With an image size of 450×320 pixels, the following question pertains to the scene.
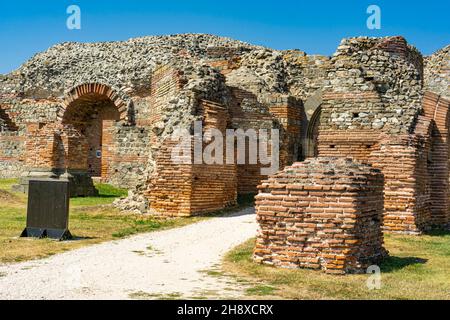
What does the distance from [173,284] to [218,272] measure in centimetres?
96

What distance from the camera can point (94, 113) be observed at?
27.5 metres

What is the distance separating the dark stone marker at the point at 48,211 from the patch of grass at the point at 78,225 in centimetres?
25

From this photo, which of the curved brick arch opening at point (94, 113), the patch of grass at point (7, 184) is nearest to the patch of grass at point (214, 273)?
the patch of grass at point (7, 184)

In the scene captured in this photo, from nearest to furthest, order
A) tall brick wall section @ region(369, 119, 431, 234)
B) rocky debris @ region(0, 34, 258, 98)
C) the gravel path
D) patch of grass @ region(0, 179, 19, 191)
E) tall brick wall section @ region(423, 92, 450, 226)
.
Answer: the gravel path, tall brick wall section @ region(369, 119, 431, 234), tall brick wall section @ region(423, 92, 450, 226), patch of grass @ region(0, 179, 19, 191), rocky debris @ region(0, 34, 258, 98)

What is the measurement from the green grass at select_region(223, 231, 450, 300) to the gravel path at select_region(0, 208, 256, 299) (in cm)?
33

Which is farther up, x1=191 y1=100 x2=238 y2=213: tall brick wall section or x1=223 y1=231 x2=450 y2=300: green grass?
x1=191 y1=100 x2=238 y2=213: tall brick wall section

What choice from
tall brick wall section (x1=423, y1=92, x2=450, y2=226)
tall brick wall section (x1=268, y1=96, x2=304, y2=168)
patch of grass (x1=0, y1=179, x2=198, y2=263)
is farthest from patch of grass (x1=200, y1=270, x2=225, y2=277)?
tall brick wall section (x1=268, y1=96, x2=304, y2=168)

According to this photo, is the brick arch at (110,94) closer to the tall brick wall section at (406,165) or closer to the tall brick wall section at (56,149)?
the tall brick wall section at (56,149)

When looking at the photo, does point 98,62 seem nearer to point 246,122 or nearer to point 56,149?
point 56,149

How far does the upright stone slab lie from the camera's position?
23.5 ft

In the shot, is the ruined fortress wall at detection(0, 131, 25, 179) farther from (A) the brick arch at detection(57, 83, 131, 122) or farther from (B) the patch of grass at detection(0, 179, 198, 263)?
(B) the patch of grass at detection(0, 179, 198, 263)

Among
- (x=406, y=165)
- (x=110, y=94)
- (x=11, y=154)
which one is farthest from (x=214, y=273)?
(x=11, y=154)

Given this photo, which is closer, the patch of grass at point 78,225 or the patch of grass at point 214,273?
the patch of grass at point 214,273

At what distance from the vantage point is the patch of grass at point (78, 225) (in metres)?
8.45
